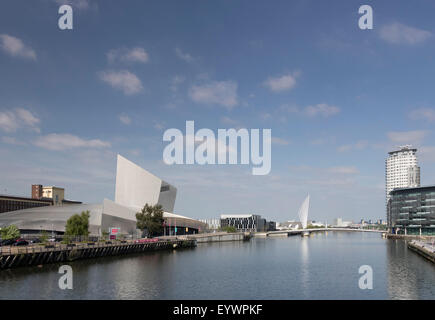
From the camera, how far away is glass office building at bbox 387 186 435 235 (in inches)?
5940

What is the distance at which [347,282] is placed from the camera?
4412 cm

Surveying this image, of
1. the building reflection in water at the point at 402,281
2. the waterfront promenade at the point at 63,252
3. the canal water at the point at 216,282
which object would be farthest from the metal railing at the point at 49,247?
the building reflection in water at the point at 402,281

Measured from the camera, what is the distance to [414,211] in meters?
158

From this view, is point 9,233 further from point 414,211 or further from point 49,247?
point 414,211

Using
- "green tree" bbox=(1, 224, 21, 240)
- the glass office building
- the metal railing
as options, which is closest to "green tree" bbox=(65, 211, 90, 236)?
the metal railing

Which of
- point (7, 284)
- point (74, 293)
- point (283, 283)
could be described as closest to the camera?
point (74, 293)

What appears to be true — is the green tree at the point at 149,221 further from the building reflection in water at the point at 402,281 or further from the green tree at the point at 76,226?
the building reflection in water at the point at 402,281

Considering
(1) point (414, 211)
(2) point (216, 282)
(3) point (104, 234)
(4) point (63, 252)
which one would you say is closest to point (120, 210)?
(3) point (104, 234)

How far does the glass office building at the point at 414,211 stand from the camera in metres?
151

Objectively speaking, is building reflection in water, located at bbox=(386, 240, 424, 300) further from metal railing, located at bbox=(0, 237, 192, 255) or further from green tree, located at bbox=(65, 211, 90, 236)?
green tree, located at bbox=(65, 211, 90, 236)
